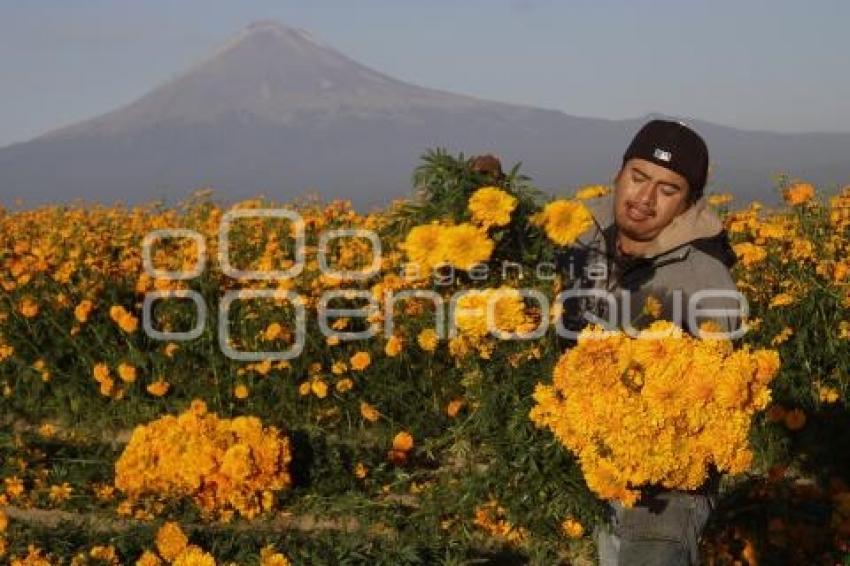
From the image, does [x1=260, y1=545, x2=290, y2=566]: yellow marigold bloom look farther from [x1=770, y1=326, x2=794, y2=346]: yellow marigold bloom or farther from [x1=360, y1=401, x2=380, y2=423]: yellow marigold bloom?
[x1=770, y1=326, x2=794, y2=346]: yellow marigold bloom

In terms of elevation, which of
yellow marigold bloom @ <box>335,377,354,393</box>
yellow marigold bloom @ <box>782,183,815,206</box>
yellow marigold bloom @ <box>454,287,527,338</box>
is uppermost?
yellow marigold bloom @ <box>782,183,815,206</box>

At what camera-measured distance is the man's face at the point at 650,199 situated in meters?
3.17

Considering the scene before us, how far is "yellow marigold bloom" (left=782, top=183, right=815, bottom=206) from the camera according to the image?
6258 millimetres

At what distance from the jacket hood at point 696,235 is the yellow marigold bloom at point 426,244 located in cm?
81

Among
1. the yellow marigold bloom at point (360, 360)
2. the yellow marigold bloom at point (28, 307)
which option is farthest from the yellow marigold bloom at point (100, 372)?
the yellow marigold bloom at point (360, 360)

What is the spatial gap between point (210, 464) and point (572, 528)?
217 centimetres

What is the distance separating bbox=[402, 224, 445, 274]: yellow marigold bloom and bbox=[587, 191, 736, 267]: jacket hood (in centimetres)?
81

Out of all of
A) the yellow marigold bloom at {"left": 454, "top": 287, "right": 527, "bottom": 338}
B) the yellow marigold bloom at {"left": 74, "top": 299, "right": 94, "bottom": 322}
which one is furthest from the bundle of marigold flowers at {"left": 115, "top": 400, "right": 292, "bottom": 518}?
the yellow marigold bloom at {"left": 454, "top": 287, "right": 527, "bottom": 338}

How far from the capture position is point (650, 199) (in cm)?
318

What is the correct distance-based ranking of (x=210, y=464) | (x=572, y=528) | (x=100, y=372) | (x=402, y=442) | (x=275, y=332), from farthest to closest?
1. (x=100, y=372)
2. (x=275, y=332)
3. (x=402, y=442)
4. (x=210, y=464)
5. (x=572, y=528)

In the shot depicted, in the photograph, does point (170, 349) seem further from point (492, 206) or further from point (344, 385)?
point (492, 206)

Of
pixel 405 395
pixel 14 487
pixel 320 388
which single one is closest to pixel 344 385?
pixel 320 388

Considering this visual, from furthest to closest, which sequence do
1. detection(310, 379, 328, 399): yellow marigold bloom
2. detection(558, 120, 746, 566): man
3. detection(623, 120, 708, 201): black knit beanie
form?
detection(310, 379, 328, 399): yellow marigold bloom
detection(623, 120, 708, 201): black knit beanie
detection(558, 120, 746, 566): man

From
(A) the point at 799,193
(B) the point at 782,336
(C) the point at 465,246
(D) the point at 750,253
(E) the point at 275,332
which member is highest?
(C) the point at 465,246
